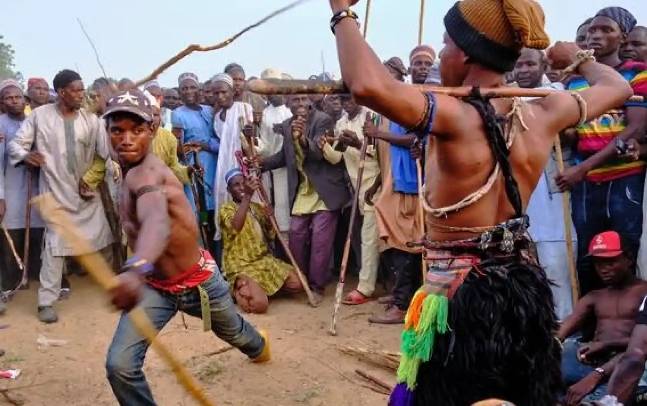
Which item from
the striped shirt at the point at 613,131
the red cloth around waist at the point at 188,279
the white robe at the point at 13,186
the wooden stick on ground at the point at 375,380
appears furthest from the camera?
the white robe at the point at 13,186

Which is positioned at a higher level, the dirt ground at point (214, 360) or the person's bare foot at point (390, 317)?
the person's bare foot at point (390, 317)

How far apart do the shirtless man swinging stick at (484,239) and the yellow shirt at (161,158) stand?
4.98 metres

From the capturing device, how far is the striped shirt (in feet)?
16.2

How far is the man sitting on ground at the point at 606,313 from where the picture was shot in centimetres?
429

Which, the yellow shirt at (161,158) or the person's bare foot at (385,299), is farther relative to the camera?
the yellow shirt at (161,158)

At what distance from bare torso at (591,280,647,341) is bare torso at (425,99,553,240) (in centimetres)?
221

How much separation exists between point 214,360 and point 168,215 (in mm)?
2070

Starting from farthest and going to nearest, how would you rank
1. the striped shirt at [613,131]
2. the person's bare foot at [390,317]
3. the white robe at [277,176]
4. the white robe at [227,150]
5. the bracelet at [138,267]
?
the white robe at [277,176] → the white robe at [227,150] → the person's bare foot at [390,317] → the striped shirt at [613,131] → the bracelet at [138,267]

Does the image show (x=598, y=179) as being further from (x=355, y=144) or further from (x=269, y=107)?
(x=269, y=107)

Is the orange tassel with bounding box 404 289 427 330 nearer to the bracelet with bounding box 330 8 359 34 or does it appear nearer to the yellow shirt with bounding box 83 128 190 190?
the bracelet with bounding box 330 8 359 34

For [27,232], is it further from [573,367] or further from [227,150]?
[573,367]

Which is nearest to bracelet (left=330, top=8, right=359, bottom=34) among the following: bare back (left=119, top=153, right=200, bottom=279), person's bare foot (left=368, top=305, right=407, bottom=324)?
bare back (left=119, top=153, right=200, bottom=279)

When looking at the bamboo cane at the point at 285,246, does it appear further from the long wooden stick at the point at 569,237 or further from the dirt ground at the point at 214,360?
the long wooden stick at the point at 569,237

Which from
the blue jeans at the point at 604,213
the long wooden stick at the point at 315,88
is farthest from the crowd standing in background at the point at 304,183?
the long wooden stick at the point at 315,88
